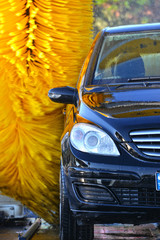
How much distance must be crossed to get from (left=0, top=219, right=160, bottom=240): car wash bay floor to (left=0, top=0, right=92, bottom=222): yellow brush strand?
0.30 metres

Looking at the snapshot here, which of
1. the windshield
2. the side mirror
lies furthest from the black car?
the windshield

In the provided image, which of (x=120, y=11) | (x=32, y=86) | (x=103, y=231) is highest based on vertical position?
(x=120, y=11)

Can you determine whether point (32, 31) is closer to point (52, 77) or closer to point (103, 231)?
point (52, 77)

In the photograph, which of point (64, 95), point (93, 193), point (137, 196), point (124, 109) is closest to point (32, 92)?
point (64, 95)

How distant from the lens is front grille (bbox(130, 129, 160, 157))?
148 inches

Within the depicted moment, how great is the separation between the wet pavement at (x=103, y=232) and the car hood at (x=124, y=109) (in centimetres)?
164

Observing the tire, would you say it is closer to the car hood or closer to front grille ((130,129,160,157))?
the car hood

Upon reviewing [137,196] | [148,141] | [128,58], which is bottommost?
[137,196]

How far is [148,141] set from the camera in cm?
377

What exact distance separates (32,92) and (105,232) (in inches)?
58.4

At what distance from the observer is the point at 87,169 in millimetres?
3807

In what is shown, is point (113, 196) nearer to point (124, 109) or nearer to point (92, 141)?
point (92, 141)

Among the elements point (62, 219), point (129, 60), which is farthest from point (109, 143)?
point (129, 60)

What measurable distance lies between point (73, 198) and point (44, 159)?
156cm
